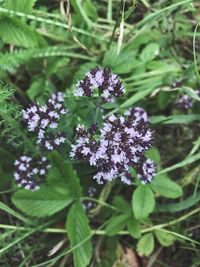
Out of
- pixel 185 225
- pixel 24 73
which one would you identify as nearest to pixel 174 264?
pixel 185 225

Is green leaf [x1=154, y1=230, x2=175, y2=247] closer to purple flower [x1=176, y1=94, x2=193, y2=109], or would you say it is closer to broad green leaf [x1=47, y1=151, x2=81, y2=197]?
broad green leaf [x1=47, y1=151, x2=81, y2=197]

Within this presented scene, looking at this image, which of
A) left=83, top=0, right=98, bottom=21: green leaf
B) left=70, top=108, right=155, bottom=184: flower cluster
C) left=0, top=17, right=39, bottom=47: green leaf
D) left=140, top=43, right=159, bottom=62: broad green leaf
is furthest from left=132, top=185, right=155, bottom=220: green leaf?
left=83, top=0, right=98, bottom=21: green leaf

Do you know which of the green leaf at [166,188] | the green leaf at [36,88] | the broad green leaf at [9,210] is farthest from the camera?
the green leaf at [36,88]

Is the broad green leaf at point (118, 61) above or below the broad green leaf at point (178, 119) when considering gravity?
above

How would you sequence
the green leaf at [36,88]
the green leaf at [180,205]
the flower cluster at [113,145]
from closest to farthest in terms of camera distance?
1. the flower cluster at [113,145]
2. the green leaf at [180,205]
3. the green leaf at [36,88]

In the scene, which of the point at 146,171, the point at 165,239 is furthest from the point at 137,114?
the point at 165,239

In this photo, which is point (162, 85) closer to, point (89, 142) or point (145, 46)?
point (145, 46)

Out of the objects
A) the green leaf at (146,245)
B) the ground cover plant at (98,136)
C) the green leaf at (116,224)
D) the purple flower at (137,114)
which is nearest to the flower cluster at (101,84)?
the ground cover plant at (98,136)

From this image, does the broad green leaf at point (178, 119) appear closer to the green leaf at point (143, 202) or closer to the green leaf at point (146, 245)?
the green leaf at point (143, 202)
